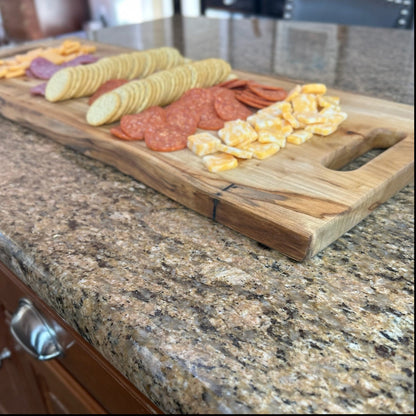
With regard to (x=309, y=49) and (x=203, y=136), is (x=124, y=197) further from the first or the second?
(x=309, y=49)

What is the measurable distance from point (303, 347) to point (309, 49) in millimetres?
1337

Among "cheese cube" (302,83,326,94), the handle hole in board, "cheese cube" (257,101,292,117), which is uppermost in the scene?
"cheese cube" (302,83,326,94)

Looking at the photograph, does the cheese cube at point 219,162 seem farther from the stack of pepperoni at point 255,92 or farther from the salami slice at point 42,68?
the salami slice at point 42,68

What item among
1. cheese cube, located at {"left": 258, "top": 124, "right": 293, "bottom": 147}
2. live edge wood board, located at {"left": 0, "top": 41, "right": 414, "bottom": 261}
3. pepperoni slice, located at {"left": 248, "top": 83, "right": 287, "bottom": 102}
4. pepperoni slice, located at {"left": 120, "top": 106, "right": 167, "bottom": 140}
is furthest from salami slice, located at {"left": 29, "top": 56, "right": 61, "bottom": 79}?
cheese cube, located at {"left": 258, "top": 124, "right": 293, "bottom": 147}

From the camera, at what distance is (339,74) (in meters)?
1.33

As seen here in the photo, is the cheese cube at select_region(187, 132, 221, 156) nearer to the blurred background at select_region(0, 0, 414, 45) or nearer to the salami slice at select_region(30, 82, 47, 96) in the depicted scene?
the salami slice at select_region(30, 82, 47, 96)

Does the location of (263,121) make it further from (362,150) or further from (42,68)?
(42,68)

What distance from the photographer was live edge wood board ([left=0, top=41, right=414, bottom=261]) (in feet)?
2.01

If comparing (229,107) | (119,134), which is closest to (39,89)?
(119,134)

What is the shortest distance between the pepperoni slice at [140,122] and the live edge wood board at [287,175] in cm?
2

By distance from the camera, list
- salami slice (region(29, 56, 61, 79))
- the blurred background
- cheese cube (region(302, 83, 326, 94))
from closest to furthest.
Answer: cheese cube (region(302, 83, 326, 94))
salami slice (region(29, 56, 61, 79))
the blurred background

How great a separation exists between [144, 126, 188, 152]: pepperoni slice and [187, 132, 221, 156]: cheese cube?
0.06ft

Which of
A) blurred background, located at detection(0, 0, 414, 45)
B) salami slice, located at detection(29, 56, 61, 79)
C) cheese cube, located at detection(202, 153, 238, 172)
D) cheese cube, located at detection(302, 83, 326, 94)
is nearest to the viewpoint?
cheese cube, located at detection(202, 153, 238, 172)

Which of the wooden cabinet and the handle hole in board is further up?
the handle hole in board
